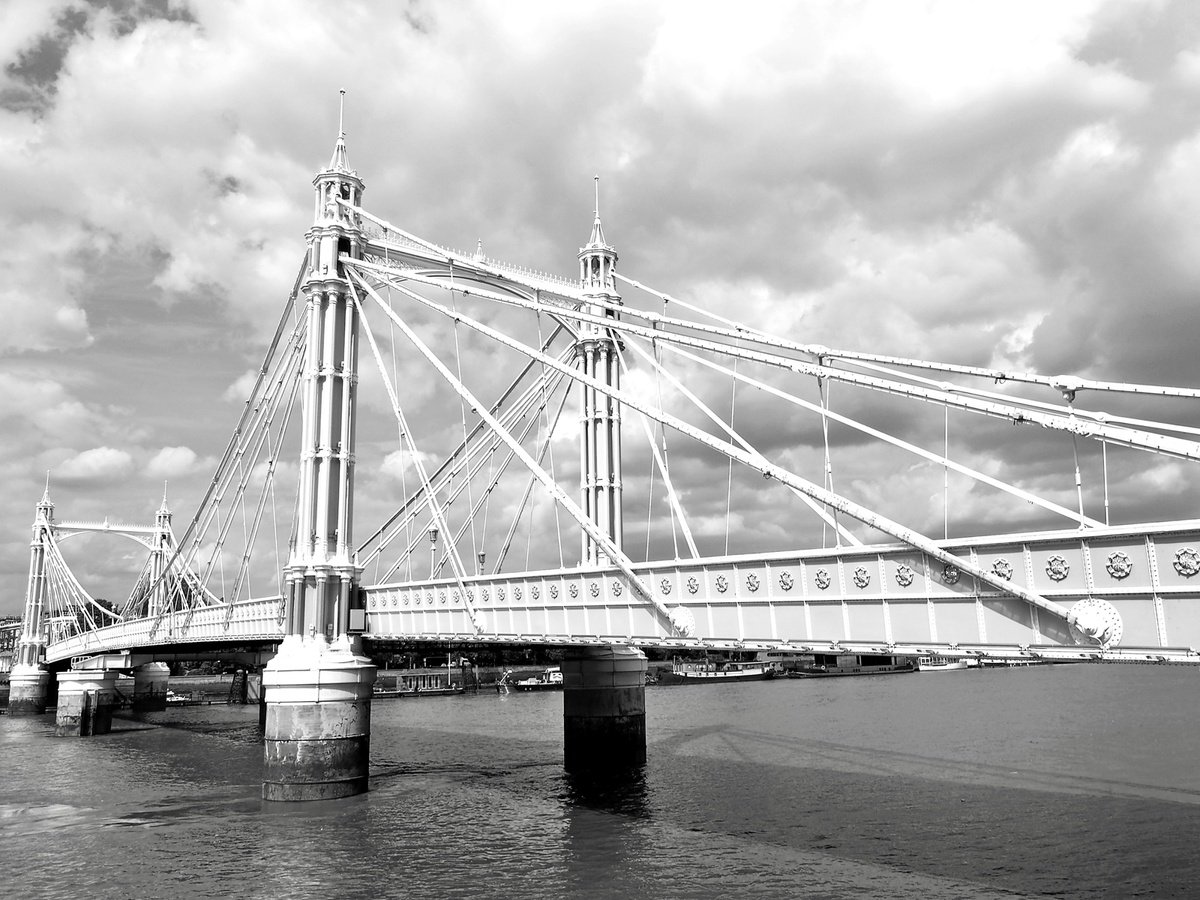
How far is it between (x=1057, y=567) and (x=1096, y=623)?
4.11ft

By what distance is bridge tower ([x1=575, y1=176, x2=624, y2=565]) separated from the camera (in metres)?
44.5

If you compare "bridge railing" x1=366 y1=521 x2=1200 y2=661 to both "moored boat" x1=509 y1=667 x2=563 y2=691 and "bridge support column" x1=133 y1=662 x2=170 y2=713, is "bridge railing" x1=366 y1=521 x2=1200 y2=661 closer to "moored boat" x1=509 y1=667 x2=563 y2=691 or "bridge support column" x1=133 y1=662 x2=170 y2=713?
"bridge support column" x1=133 y1=662 x2=170 y2=713

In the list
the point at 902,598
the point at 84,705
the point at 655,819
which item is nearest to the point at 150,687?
the point at 84,705

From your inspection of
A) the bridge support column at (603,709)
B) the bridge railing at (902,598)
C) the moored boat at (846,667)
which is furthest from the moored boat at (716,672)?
the bridge railing at (902,598)

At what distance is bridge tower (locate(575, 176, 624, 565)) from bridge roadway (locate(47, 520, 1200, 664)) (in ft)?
36.1

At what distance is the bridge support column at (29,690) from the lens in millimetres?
84562

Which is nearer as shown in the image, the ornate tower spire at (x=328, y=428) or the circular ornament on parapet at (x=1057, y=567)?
the circular ornament on parapet at (x=1057, y=567)

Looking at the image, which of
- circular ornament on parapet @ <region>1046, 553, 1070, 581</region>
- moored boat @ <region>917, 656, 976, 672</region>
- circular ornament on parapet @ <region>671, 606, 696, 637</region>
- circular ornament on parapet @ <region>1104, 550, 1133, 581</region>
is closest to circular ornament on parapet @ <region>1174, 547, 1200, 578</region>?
circular ornament on parapet @ <region>1104, 550, 1133, 581</region>

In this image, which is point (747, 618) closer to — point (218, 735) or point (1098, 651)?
point (1098, 651)

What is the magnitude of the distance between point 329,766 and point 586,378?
15.8 metres

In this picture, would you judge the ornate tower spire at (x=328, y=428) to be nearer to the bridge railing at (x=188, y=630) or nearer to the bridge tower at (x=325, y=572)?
the bridge tower at (x=325, y=572)

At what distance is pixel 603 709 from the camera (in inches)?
1694

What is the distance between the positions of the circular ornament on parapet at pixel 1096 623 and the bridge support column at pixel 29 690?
89472mm

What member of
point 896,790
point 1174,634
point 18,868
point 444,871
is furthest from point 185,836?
point 1174,634
